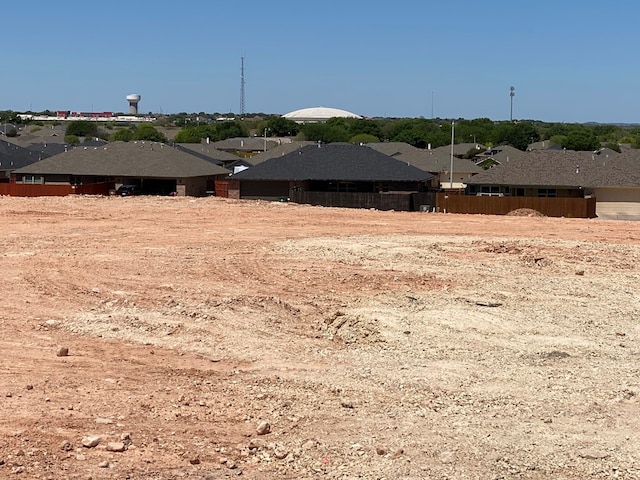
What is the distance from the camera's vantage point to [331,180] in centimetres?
5556

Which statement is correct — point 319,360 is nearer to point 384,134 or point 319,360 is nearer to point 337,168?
point 337,168

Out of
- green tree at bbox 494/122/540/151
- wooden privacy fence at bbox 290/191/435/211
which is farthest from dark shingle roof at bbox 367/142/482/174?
green tree at bbox 494/122/540/151

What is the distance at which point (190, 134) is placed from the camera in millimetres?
133375

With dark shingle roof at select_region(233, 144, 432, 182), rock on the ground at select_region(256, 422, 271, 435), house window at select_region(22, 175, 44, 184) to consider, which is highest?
dark shingle roof at select_region(233, 144, 432, 182)

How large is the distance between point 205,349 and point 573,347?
7.32 metres

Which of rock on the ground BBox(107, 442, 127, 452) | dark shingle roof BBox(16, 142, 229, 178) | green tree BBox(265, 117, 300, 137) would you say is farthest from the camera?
green tree BBox(265, 117, 300, 137)

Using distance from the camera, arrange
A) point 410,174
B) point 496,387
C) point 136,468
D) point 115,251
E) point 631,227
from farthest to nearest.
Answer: point 410,174 < point 631,227 < point 115,251 < point 496,387 < point 136,468

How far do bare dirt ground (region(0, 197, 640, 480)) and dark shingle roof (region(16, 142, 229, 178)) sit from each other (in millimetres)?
28591

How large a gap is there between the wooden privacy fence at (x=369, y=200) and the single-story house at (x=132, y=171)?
10469mm

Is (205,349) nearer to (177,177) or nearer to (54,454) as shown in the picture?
(54,454)

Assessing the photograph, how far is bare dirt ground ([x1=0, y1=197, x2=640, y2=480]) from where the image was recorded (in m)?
11.0

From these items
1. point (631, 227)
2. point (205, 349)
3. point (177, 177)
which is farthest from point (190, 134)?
point (205, 349)

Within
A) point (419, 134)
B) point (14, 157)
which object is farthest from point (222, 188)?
point (419, 134)

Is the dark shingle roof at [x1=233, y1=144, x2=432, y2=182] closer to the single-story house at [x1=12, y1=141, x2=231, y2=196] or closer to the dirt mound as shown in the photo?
the single-story house at [x1=12, y1=141, x2=231, y2=196]
